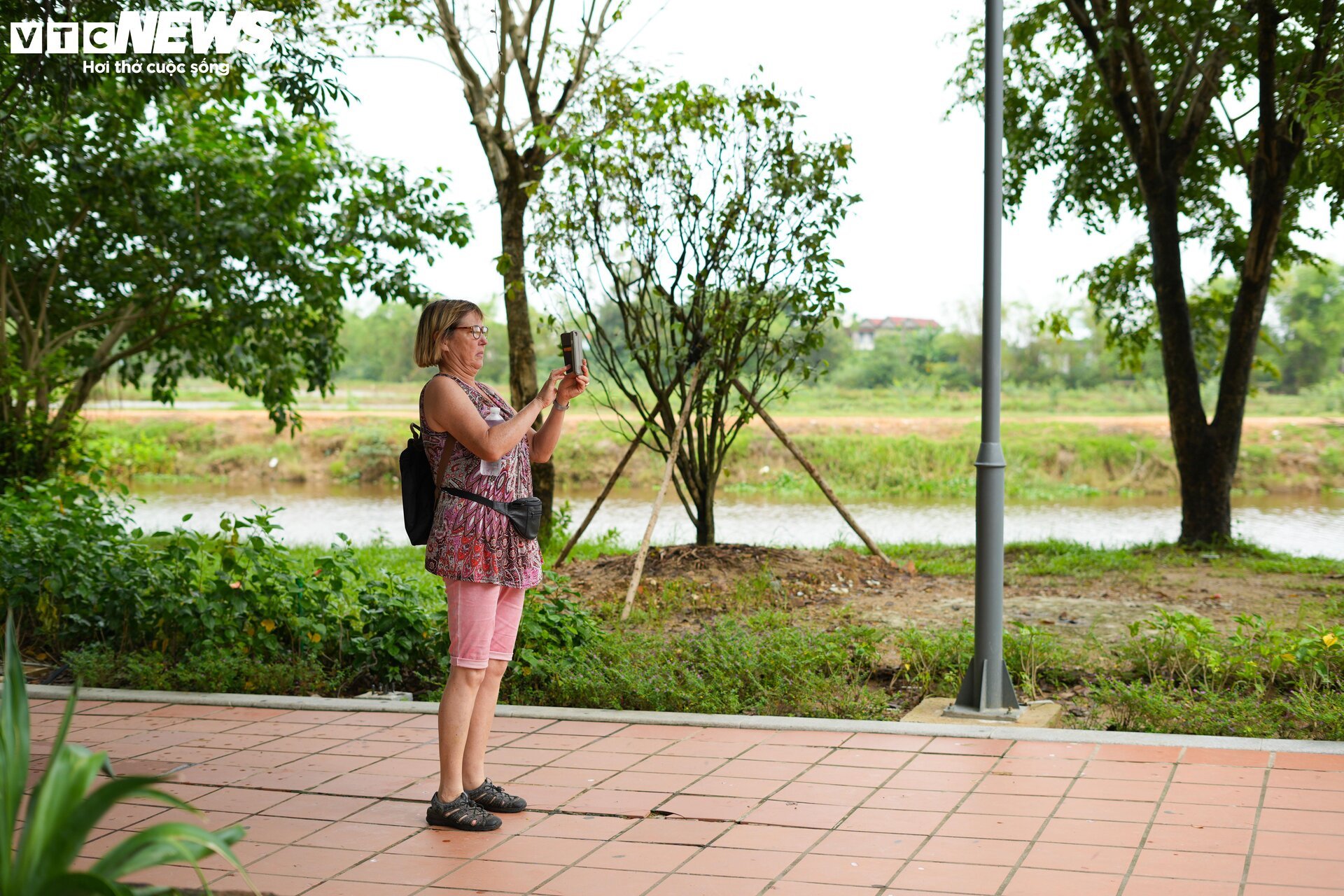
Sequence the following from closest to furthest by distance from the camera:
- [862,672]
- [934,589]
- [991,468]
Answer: [991,468] → [862,672] → [934,589]

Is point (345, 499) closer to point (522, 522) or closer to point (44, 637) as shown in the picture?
point (44, 637)

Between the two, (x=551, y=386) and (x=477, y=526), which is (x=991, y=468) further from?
(x=477, y=526)

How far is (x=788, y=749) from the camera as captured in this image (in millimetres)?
5223

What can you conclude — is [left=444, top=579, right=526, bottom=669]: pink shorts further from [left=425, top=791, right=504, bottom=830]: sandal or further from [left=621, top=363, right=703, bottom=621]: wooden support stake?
[left=621, top=363, right=703, bottom=621]: wooden support stake

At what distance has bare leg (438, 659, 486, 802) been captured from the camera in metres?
4.20

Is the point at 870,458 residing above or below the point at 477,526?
below

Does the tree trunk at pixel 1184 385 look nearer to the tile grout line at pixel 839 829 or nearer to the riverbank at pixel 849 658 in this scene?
the riverbank at pixel 849 658

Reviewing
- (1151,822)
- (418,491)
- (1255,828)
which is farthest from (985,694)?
(418,491)

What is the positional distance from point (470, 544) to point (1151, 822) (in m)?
2.40

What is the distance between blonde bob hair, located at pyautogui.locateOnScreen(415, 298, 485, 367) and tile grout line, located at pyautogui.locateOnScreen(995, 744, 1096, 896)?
2392 millimetres

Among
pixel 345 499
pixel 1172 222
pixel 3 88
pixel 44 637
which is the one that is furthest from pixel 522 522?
pixel 345 499

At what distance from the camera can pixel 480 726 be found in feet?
14.2

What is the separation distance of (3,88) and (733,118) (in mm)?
5334

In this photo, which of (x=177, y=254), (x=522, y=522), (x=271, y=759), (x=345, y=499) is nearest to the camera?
(x=522, y=522)
